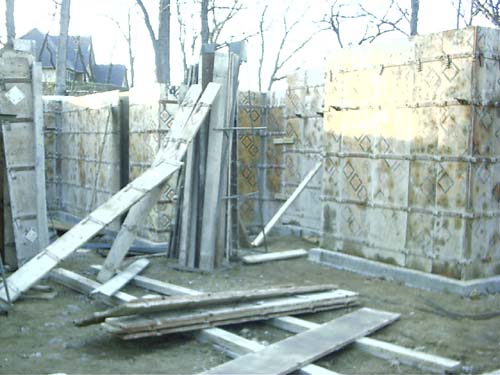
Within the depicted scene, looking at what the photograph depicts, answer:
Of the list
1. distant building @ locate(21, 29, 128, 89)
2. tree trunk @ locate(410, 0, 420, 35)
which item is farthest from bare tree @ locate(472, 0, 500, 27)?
distant building @ locate(21, 29, 128, 89)

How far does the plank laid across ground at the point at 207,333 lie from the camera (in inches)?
219

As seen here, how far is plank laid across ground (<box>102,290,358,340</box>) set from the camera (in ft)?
18.7

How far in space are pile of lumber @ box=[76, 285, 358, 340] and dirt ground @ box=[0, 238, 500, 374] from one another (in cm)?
17

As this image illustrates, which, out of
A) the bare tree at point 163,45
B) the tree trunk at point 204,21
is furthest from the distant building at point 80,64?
the tree trunk at point 204,21

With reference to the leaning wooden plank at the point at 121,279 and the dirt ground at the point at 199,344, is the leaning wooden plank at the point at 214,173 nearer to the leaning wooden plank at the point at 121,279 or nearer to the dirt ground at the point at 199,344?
the dirt ground at the point at 199,344

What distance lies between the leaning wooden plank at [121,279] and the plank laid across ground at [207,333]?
0.34ft

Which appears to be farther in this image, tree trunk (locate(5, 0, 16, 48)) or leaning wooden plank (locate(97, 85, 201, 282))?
tree trunk (locate(5, 0, 16, 48))

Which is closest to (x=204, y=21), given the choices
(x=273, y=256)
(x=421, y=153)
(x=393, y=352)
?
(x=273, y=256)

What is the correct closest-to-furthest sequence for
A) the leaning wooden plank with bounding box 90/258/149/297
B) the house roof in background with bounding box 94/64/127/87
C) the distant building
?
1. the leaning wooden plank with bounding box 90/258/149/297
2. the distant building
3. the house roof in background with bounding box 94/64/127/87

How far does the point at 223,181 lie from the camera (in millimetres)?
9398

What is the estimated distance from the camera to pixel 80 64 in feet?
160

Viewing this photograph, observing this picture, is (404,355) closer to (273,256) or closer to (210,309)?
(210,309)

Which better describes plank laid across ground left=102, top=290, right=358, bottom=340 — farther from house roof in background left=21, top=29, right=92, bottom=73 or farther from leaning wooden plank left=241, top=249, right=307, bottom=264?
house roof in background left=21, top=29, right=92, bottom=73

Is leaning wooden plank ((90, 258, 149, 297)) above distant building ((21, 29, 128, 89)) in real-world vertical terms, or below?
below
